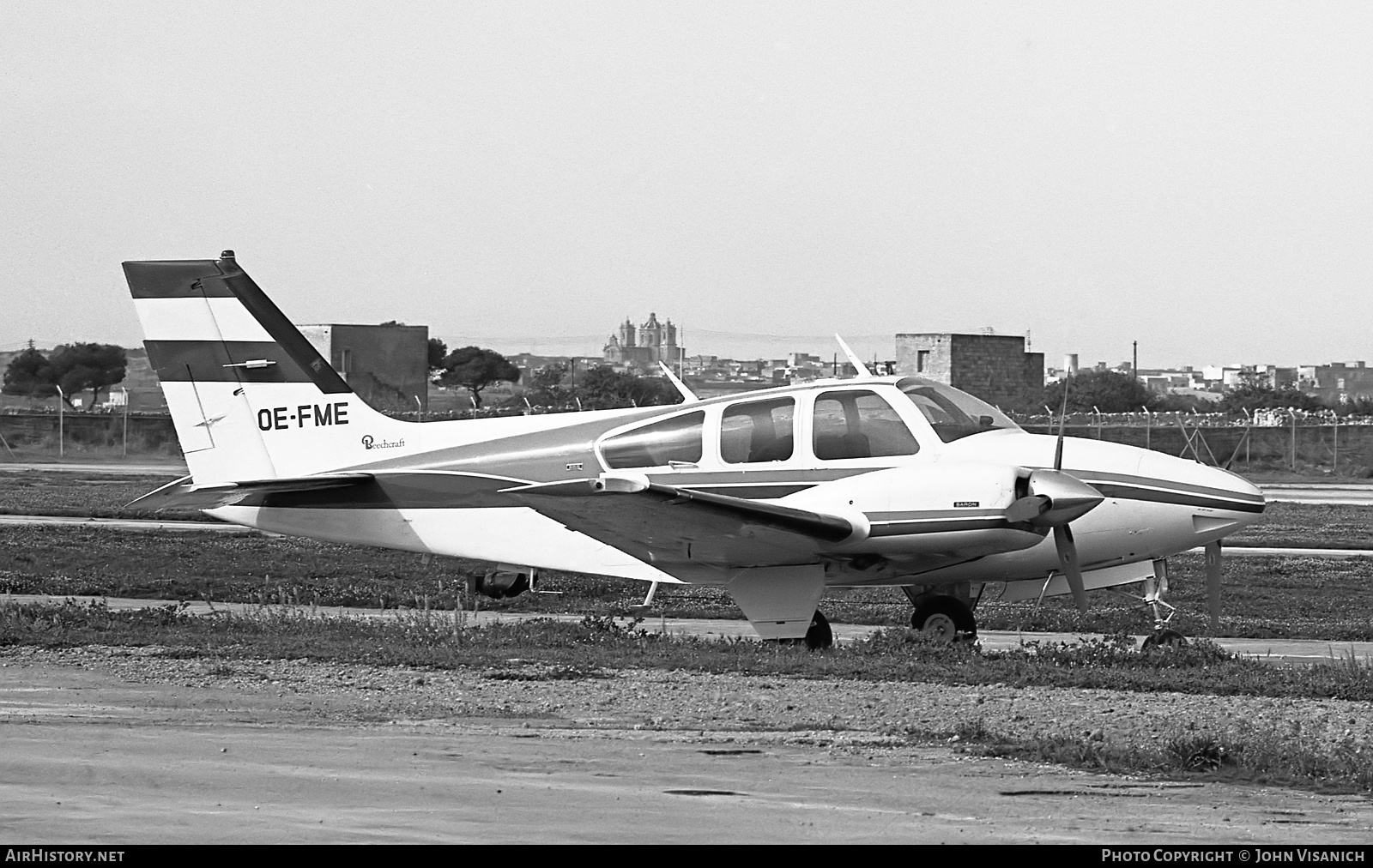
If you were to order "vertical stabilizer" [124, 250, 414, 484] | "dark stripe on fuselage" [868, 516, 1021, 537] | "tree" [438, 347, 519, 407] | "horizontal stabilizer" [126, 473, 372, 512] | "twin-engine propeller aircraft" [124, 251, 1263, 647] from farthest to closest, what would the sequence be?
"tree" [438, 347, 519, 407] → "vertical stabilizer" [124, 250, 414, 484] → "horizontal stabilizer" [126, 473, 372, 512] → "twin-engine propeller aircraft" [124, 251, 1263, 647] → "dark stripe on fuselage" [868, 516, 1021, 537]

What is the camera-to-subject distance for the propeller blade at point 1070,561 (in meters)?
13.2

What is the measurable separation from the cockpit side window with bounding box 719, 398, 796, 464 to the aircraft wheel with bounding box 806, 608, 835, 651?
147 cm

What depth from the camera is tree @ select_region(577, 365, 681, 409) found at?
62.1 metres

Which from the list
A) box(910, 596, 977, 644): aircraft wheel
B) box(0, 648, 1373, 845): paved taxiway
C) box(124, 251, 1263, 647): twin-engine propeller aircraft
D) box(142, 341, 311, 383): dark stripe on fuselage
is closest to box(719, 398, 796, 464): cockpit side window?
box(124, 251, 1263, 647): twin-engine propeller aircraft

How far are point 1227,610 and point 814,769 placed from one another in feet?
38.7

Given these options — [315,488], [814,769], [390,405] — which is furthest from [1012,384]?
[814,769]

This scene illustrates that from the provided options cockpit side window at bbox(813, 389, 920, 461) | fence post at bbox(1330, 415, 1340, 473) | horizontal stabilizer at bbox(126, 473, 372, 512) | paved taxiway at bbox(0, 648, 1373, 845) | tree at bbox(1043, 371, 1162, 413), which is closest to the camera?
paved taxiway at bbox(0, 648, 1373, 845)

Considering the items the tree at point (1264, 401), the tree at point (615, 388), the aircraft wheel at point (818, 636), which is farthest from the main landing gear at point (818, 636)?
the tree at point (1264, 401)

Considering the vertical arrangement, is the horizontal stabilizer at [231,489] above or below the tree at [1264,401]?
below

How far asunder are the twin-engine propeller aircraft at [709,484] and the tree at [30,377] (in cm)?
7998

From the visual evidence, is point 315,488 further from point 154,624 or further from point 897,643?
point 897,643

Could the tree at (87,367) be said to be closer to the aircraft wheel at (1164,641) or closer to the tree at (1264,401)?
the tree at (1264,401)

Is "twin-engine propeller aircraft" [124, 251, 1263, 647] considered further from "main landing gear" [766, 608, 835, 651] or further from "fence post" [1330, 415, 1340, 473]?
"fence post" [1330, 415, 1340, 473]

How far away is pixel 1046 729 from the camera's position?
9.66 metres
